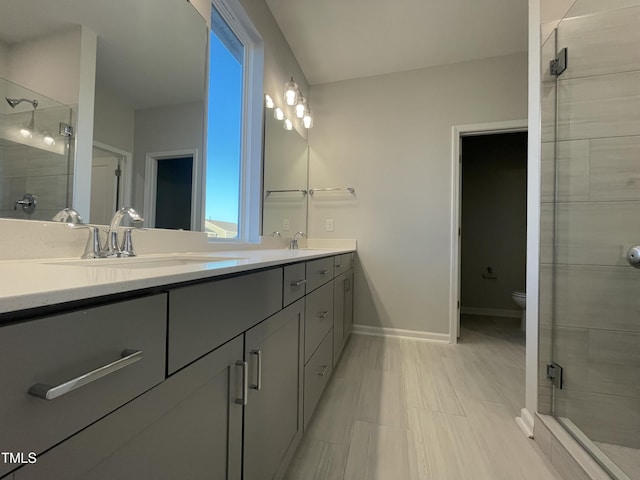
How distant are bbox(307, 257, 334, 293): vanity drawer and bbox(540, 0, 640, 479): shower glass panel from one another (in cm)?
105

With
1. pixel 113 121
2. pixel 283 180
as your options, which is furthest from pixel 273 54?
pixel 113 121

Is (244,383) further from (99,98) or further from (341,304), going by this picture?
(341,304)

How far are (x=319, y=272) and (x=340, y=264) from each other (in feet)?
1.90

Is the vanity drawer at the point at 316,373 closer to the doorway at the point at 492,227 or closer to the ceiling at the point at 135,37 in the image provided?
the ceiling at the point at 135,37

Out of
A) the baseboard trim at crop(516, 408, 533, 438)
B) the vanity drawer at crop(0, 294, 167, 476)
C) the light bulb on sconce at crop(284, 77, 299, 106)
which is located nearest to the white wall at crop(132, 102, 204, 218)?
the vanity drawer at crop(0, 294, 167, 476)

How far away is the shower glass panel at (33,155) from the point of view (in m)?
0.73

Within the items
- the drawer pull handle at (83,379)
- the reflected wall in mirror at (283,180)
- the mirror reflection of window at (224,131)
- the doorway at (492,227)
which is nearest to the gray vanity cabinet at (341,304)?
the reflected wall in mirror at (283,180)

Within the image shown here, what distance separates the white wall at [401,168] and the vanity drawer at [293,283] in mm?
1671

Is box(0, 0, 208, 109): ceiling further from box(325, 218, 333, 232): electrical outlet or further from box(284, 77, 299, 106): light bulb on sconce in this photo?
box(325, 218, 333, 232): electrical outlet

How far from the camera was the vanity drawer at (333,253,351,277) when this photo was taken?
185 cm

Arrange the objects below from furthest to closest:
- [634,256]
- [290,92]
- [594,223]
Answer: [290,92] < [594,223] < [634,256]

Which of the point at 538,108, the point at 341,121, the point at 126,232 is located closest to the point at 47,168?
the point at 126,232

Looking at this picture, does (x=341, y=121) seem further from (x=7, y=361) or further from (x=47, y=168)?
(x=7, y=361)

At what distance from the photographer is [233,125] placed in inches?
77.9
